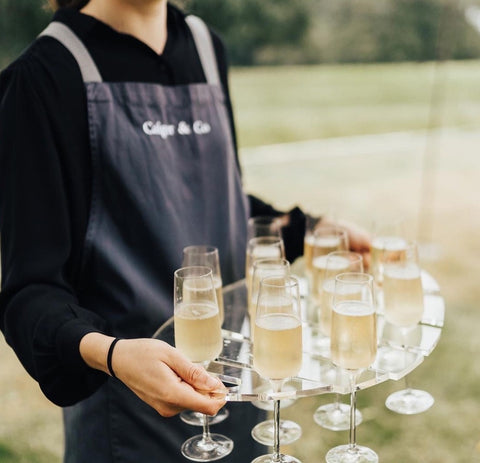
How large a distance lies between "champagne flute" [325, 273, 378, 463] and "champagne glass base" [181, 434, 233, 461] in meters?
0.27

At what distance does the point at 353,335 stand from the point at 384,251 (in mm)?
527

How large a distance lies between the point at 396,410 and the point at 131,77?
1182mm

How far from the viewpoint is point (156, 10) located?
206 cm

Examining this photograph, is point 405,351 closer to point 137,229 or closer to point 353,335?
point 353,335

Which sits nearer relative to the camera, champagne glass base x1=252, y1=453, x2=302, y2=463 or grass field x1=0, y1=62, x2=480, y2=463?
champagne glass base x1=252, y1=453, x2=302, y2=463

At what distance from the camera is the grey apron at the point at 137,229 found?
1.83m

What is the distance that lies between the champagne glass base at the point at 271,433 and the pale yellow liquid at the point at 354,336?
1.28 feet

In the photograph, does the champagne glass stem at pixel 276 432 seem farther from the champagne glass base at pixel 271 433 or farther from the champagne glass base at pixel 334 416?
the champagne glass base at pixel 334 416

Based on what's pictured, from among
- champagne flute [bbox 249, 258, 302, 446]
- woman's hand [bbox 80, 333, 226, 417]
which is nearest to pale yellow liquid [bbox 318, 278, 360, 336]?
champagne flute [bbox 249, 258, 302, 446]

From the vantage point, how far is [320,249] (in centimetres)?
218

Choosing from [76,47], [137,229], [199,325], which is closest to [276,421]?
[199,325]

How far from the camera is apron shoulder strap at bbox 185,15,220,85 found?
2256 millimetres

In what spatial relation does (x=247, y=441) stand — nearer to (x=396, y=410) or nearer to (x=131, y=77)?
(x=396, y=410)

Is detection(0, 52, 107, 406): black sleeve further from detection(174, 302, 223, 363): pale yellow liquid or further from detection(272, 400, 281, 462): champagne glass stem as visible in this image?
detection(272, 400, 281, 462): champagne glass stem
